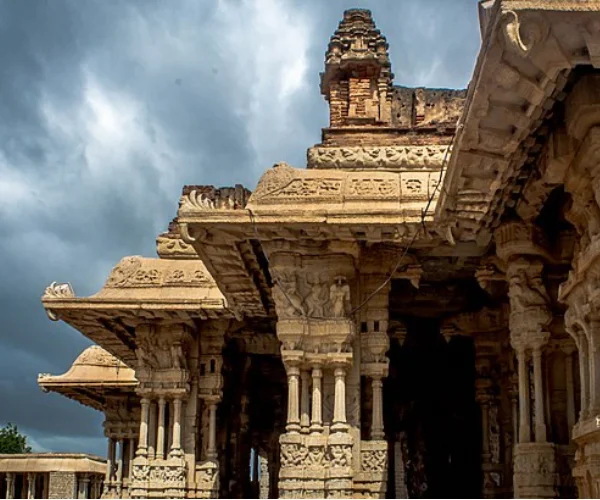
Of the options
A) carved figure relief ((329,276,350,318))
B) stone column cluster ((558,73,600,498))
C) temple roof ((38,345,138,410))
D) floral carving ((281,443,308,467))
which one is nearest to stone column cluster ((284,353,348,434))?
floral carving ((281,443,308,467))

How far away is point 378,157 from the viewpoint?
14188 millimetres

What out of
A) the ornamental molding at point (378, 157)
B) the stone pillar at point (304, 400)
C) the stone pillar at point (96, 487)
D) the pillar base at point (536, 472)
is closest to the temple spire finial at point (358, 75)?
the ornamental molding at point (378, 157)

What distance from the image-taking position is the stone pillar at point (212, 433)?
1841cm

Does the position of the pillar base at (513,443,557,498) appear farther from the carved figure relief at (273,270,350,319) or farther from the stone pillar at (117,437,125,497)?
the stone pillar at (117,437,125,497)

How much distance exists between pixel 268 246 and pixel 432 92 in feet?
20.3

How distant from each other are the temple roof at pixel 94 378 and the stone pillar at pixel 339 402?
1438cm

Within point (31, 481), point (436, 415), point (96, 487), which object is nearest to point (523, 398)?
point (436, 415)

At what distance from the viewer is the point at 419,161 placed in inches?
541

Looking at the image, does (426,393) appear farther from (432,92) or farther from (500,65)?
(500,65)

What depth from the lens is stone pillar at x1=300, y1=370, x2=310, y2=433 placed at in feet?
41.7

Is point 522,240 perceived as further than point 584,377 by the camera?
Yes

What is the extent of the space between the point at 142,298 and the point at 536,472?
8.30 metres

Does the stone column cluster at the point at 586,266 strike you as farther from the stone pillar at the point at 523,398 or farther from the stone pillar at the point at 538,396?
the stone pillar at the point at 523,398

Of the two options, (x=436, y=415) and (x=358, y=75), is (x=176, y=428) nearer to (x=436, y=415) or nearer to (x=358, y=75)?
(x=358, y=75)
